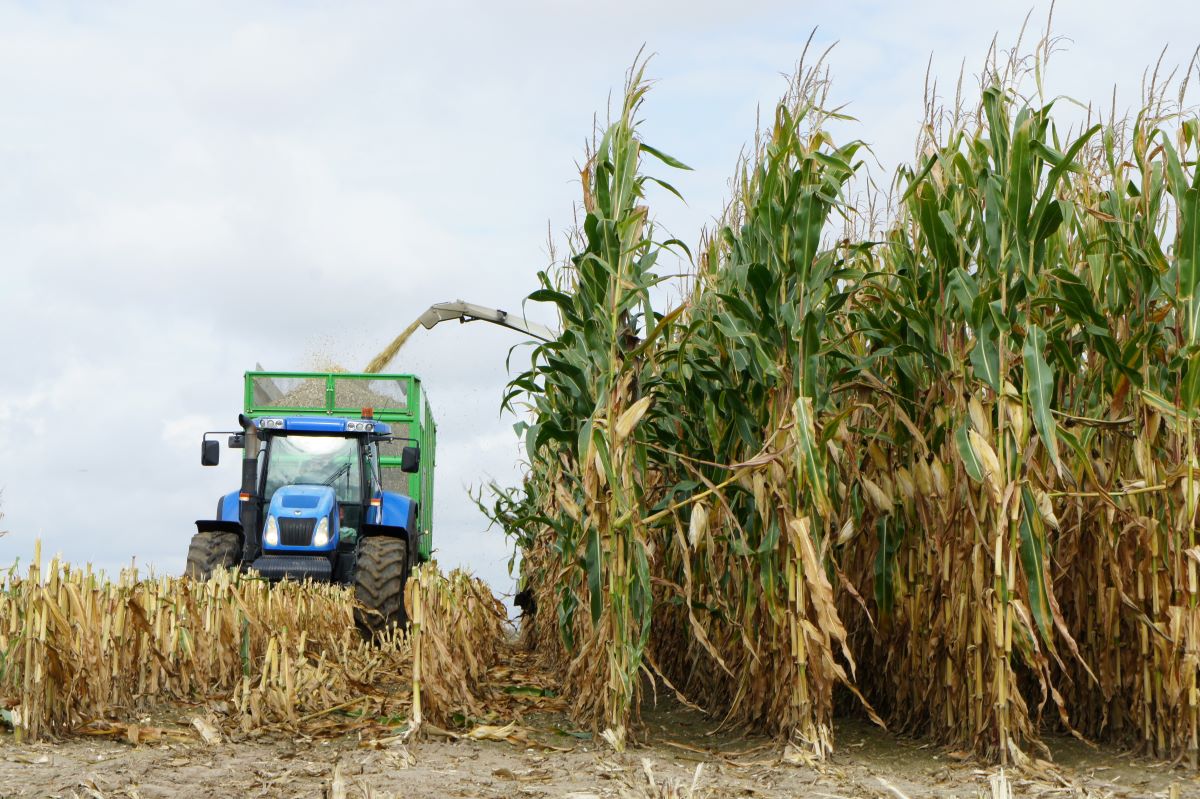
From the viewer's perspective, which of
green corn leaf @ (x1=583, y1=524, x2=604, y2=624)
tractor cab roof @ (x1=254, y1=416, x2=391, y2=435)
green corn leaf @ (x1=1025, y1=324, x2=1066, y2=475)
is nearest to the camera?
green corn leaf @ (x1=1025, y1=324, x2=1066, y2=475)

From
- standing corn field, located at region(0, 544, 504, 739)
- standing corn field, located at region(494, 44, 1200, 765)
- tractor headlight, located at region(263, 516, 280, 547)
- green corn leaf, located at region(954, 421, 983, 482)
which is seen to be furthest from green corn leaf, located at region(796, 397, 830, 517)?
tractor headlight, located at region(263, 516, 280, 547)

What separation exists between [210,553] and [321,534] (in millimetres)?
1074

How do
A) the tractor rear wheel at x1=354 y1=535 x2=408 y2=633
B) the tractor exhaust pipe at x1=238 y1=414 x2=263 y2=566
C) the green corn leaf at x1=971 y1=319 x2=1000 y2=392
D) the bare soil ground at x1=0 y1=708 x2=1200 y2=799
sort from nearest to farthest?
1. the bare soil ground at x1=0 y1=708 x2=1200 y2=799
2. the green corn leaf at x1=971 y1=319 x2=1000 y2=392
3. the tractor rear wheel at x1=354 y1=535 x2=408 y2=633
4. the tractor exhaust pipe at x1=238 y1=414 x2=263 y2=566

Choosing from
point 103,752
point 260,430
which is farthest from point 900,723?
point 260,430

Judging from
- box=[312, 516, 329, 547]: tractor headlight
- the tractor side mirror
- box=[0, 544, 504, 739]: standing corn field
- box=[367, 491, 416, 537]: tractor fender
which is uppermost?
the tractor side mirror

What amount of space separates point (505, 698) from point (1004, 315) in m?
4.11

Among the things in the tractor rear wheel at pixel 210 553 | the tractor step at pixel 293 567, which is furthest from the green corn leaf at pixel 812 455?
the tractor rear wheel at pixel 210 553

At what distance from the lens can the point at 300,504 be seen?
1009cm

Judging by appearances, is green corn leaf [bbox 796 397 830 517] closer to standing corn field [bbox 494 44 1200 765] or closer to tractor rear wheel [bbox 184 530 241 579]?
standing corn field [bbox 494 44 1200 765]

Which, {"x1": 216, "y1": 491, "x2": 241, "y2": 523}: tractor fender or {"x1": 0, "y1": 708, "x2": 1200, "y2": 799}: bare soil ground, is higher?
{"x1": 216, "y1": 491, "x2": 241, "y2": 523}: tractor fender

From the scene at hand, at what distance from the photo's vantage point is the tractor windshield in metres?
10.6

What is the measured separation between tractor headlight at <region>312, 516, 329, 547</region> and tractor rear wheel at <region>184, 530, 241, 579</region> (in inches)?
33.0

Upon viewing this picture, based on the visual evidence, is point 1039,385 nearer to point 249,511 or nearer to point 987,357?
point 987,357

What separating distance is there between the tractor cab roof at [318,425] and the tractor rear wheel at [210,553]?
3.68 ft
